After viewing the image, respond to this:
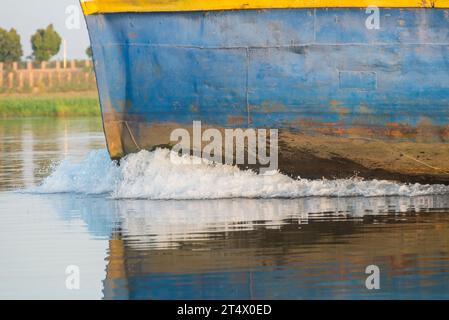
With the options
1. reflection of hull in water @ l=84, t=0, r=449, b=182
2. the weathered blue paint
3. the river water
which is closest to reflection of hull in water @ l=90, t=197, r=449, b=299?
the river water

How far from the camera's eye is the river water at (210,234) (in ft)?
24.4

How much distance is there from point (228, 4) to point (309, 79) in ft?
3.31

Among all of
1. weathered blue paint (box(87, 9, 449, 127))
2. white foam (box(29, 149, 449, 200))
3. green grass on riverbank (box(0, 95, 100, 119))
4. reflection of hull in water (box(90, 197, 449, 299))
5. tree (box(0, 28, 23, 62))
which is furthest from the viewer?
tree (box(0, 28, 23, 62))

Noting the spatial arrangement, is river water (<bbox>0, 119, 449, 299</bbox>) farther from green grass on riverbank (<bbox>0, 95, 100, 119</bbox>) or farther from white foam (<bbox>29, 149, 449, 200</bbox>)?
green grass on riverbank (<bbox>0, 95, 100, 119</bbox>)

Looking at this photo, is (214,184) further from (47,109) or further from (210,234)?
(47,109)

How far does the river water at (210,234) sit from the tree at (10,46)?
181 feet

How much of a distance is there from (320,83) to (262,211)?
168 centimetres

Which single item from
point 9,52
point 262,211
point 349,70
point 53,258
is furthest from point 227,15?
point 9,52

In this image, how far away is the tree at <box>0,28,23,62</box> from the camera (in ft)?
226

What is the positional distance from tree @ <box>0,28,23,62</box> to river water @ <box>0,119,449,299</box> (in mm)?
55161

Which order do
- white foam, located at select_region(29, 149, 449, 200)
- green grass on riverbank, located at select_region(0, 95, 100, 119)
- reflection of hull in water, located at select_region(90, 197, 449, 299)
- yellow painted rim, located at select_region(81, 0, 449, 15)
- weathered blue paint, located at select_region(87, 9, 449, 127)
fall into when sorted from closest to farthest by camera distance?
reflection of hull in water, located at select_region(90, 197, 449, 299), yellow painted rim, located at select_region(81, 0, 449, 15), weathered blue paint, located at select_region(87, 9, 449, 127), white foam, located at select_region(29, 149, 449, 200), green grass on riverbank, located at select_region(0, 95, 100, 119)

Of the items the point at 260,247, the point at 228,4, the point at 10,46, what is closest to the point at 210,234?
the point at 260,247

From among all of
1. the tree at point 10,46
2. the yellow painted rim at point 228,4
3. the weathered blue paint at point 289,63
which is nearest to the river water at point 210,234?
the weathered blue paint at point 289,63

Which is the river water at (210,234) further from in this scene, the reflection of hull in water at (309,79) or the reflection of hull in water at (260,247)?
the reflection of hull in water at (309,79)
